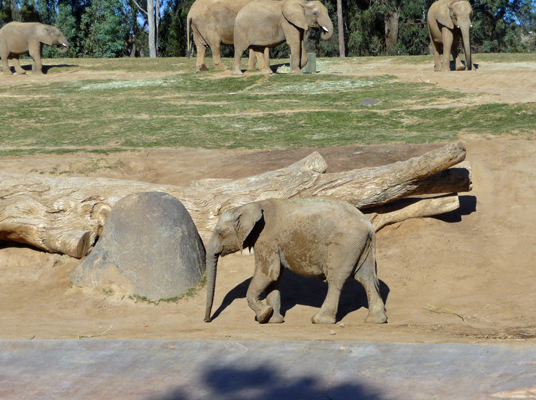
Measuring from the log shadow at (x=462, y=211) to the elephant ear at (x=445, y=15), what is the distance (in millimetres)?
12439

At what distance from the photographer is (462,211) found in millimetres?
9758

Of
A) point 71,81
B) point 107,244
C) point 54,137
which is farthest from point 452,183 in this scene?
point 71,81

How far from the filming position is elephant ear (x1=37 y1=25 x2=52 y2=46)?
24062 millimetres

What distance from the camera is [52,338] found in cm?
609

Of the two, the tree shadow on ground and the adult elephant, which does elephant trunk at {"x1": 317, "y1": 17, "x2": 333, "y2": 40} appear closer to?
the adult elephant

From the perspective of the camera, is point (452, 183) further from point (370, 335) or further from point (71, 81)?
point (71, 81)

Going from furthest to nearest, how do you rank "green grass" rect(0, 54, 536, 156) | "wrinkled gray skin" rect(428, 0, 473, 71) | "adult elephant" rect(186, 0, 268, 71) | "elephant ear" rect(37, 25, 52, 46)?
"elephant ear" rect(37, 25, 52, 46)
"adult elephant" rect(186, 0, 268, 71)
"wrinkled gray skin" rect(428, 0, 473, 71)
"green grass" rect(0, 54, 536, 156)

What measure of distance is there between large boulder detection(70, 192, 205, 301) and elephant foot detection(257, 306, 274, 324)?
1478 mm

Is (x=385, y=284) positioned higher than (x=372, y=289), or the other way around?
(x=372, y=289)

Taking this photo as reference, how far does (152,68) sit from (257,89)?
24.3 feet

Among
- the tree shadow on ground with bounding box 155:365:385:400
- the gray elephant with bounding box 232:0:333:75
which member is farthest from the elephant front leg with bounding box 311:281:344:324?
the gray elephant with bounding box 232:0:333:75

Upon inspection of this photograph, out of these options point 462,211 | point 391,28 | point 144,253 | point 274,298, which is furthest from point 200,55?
point 274,298

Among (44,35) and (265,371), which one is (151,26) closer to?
(44,35)

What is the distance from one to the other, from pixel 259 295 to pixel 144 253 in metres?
1.77
